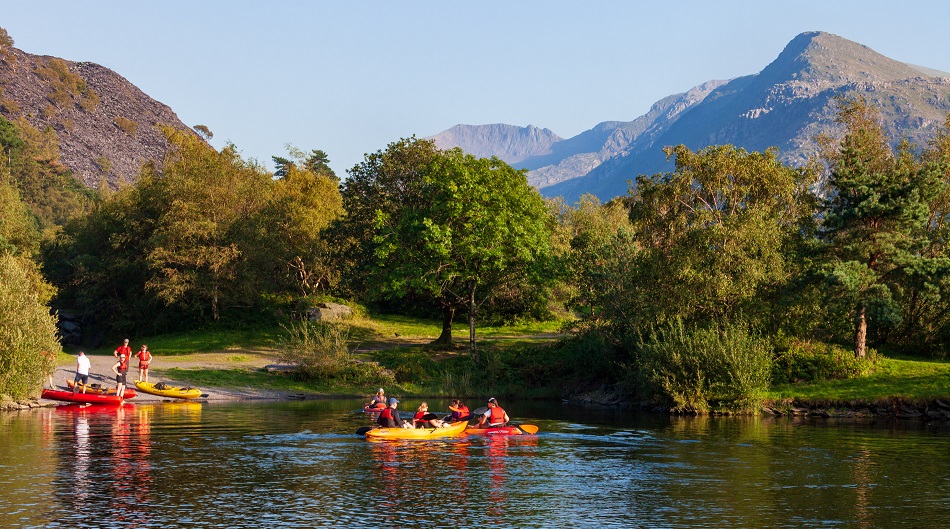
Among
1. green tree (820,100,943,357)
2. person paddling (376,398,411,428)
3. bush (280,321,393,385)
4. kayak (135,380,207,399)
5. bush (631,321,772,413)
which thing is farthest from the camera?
bush (280,321,393,385)

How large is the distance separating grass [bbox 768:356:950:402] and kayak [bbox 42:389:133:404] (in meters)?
36.7

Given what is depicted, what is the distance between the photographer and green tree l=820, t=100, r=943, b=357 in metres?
50.5

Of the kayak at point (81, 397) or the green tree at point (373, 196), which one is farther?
the green tree at point (373, 196)

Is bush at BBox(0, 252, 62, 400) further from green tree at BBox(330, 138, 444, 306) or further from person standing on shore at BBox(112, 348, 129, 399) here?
green tree at BBox(330, 138, 444, 306)

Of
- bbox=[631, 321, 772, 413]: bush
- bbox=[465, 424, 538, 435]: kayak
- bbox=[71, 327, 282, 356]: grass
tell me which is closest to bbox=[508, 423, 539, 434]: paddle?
bbox=[465, 424, 538, 435]: kayak

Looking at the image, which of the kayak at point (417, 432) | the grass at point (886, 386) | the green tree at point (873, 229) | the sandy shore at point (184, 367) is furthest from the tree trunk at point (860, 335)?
the sandy shore at point (184, 367)

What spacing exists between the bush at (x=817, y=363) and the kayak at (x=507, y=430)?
1930 centimetres

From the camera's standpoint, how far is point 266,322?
80.5 m

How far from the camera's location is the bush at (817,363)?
5128cm

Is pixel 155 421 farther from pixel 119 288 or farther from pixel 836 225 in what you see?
pixel 119 288

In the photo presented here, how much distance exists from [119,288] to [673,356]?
5899 centimetres

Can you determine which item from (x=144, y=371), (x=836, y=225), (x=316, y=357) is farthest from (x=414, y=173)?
(x=836, y=225)

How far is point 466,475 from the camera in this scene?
2948 cm

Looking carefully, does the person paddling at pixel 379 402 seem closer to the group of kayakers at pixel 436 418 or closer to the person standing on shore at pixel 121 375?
the group of kayakers at pixel 436 418
